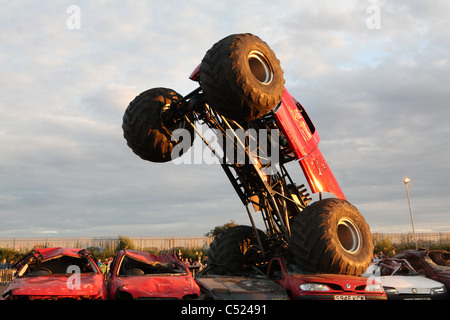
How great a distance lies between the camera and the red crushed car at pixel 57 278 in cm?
710

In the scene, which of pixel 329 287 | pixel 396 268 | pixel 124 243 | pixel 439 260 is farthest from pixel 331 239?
pixel 124 243

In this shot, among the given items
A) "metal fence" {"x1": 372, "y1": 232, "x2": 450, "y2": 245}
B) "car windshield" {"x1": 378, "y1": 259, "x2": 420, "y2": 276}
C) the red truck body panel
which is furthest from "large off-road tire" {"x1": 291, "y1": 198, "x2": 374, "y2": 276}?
"metal fence" {"x1": 372, "y1": 232, "x2": 450, "y2": 245}

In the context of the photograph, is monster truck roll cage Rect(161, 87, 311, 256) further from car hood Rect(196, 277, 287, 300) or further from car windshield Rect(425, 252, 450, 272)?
car windshield Rect(425, 252, 450, 272)

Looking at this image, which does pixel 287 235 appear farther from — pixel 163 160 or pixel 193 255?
pixel 193 255

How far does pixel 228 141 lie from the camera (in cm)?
1122

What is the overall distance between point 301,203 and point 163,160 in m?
4.02

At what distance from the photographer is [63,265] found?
8.92m

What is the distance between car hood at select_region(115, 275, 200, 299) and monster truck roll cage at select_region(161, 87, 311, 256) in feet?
12.3

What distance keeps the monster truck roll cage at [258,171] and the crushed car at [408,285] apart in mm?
2501

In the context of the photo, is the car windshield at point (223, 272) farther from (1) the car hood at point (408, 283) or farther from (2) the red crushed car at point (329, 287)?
(1) the car hood at point (408, 283)

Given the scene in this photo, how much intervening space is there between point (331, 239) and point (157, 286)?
3.88 metres

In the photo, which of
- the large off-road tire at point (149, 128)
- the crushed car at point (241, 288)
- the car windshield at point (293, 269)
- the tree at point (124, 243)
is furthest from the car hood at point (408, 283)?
the tree at point (124, 243)
